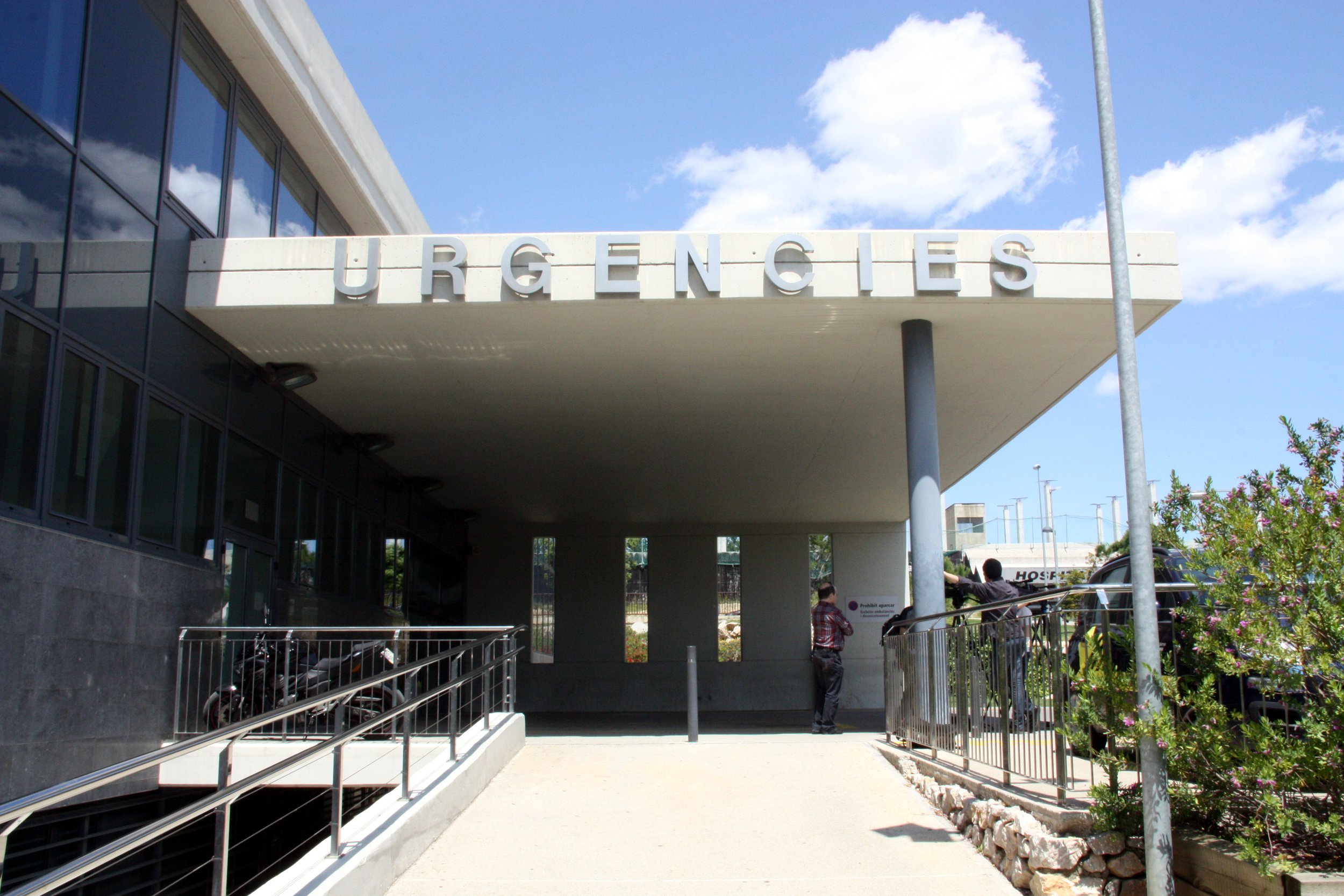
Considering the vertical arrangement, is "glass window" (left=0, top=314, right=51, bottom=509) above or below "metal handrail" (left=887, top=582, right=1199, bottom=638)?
above

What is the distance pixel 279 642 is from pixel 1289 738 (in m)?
8.81

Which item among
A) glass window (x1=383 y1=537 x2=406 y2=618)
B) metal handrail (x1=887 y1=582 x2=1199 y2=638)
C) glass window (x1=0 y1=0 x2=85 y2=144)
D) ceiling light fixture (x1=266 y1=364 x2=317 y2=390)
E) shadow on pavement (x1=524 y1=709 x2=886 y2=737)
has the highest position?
glass window (x1=0 y1=0 x2=85 y2=144)

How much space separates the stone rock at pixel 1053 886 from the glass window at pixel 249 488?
8.89 m

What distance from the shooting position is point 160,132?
9.78 m

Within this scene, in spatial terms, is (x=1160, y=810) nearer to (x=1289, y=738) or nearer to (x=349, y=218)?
(x=1289, y=738)

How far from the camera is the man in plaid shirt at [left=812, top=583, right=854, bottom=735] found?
37.3ft

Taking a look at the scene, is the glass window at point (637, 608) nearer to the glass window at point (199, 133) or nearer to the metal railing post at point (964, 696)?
the glass window at point (199, 133)

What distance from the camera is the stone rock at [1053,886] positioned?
5.16m

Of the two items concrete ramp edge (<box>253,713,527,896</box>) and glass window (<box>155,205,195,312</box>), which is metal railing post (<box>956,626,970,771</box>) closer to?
concrete ramp edge (<box>253,713,527,896</box>)

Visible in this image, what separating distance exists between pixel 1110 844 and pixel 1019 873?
0.56 m

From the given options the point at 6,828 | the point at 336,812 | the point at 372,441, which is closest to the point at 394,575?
the point at 372,441

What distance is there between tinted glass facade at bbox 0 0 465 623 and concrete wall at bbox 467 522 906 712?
32.9 feet

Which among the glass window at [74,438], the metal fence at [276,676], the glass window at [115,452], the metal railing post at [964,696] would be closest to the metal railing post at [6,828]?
the metal railing post at [964,696]

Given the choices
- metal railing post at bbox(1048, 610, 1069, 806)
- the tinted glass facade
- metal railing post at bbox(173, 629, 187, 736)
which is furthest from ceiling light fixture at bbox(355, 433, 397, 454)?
metal railing post at bbox(1048, 610, 1069, 806)
